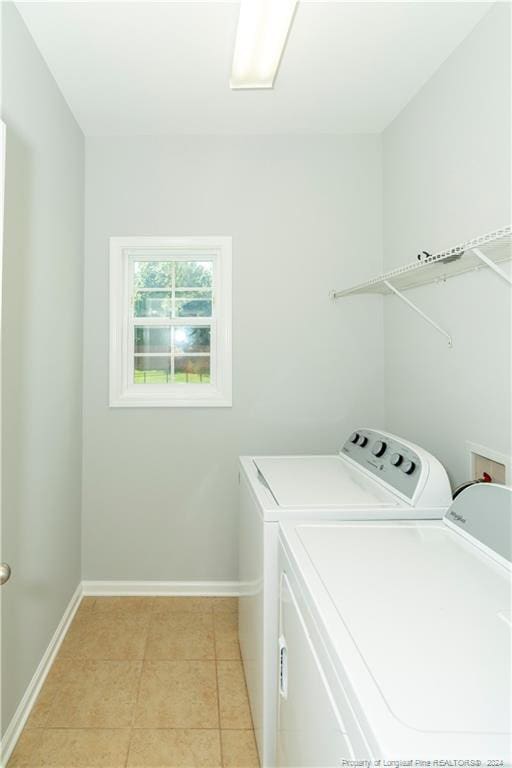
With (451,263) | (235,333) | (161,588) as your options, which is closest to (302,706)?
(451,263)

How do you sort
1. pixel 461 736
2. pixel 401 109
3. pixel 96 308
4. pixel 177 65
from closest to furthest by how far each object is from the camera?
1. pixel 461 736
2. pixel 177 65
3. pixel 401 109
4. pixel 96 308

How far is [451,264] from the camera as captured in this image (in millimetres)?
1787

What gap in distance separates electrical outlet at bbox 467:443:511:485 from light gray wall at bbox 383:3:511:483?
3cm

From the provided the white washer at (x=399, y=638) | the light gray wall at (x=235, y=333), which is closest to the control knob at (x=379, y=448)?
the white washer at (x=399, y=638)

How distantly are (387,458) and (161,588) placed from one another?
1.67 metres

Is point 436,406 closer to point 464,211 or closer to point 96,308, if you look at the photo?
point 464,211

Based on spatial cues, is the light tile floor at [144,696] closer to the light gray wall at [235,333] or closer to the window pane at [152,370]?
the light gray wall at [235,333]

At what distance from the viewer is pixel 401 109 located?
245 centimetres

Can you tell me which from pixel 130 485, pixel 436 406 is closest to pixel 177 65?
pixel 436 406

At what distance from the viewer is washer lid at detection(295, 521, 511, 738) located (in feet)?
2.26

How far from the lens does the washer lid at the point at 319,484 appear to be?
1613mm

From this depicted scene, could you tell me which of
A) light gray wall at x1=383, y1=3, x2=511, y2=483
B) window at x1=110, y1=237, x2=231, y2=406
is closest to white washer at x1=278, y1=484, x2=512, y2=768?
light gray wall at x1=383, y1=3, x2=511, y2=483

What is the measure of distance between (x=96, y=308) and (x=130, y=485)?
3.57ft

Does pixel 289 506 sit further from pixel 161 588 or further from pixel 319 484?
pixel 161 588
